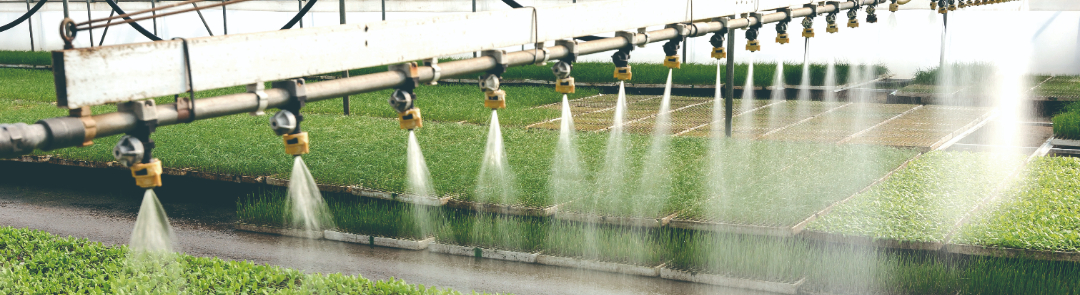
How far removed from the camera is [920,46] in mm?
19375

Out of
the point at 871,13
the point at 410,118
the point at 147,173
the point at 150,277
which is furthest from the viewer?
the point at 871,13

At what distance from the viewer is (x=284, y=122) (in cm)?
327

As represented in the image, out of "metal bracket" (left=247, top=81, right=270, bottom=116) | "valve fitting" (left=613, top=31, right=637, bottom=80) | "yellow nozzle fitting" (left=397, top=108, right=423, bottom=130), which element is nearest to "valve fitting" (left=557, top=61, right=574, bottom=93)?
"valve fitting" (left=613, top=31, right=637, bottom=80)

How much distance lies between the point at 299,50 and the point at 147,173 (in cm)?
68

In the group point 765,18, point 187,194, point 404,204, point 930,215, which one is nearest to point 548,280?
point 404,204

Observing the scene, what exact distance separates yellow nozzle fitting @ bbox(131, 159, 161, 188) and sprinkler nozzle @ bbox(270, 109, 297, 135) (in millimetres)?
408

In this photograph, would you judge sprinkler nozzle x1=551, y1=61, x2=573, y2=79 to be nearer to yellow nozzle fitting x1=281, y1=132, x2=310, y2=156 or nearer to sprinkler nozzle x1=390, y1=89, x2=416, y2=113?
sprinkler nozzle x1=390, y1=89, x2=416, y2=113

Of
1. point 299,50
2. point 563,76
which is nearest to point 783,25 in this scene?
point 563,76

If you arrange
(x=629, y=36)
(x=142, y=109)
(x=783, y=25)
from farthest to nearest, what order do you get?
(x=783, y=25)
(x=629, y=36)
(x=142, y=109)

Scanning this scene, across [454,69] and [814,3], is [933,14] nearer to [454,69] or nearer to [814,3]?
[814,3]

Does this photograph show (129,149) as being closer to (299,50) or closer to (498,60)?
(299,50)

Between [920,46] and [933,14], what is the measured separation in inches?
28.1

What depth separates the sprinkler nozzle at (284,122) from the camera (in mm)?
3256

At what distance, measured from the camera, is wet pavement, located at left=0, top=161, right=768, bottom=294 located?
675 cm
